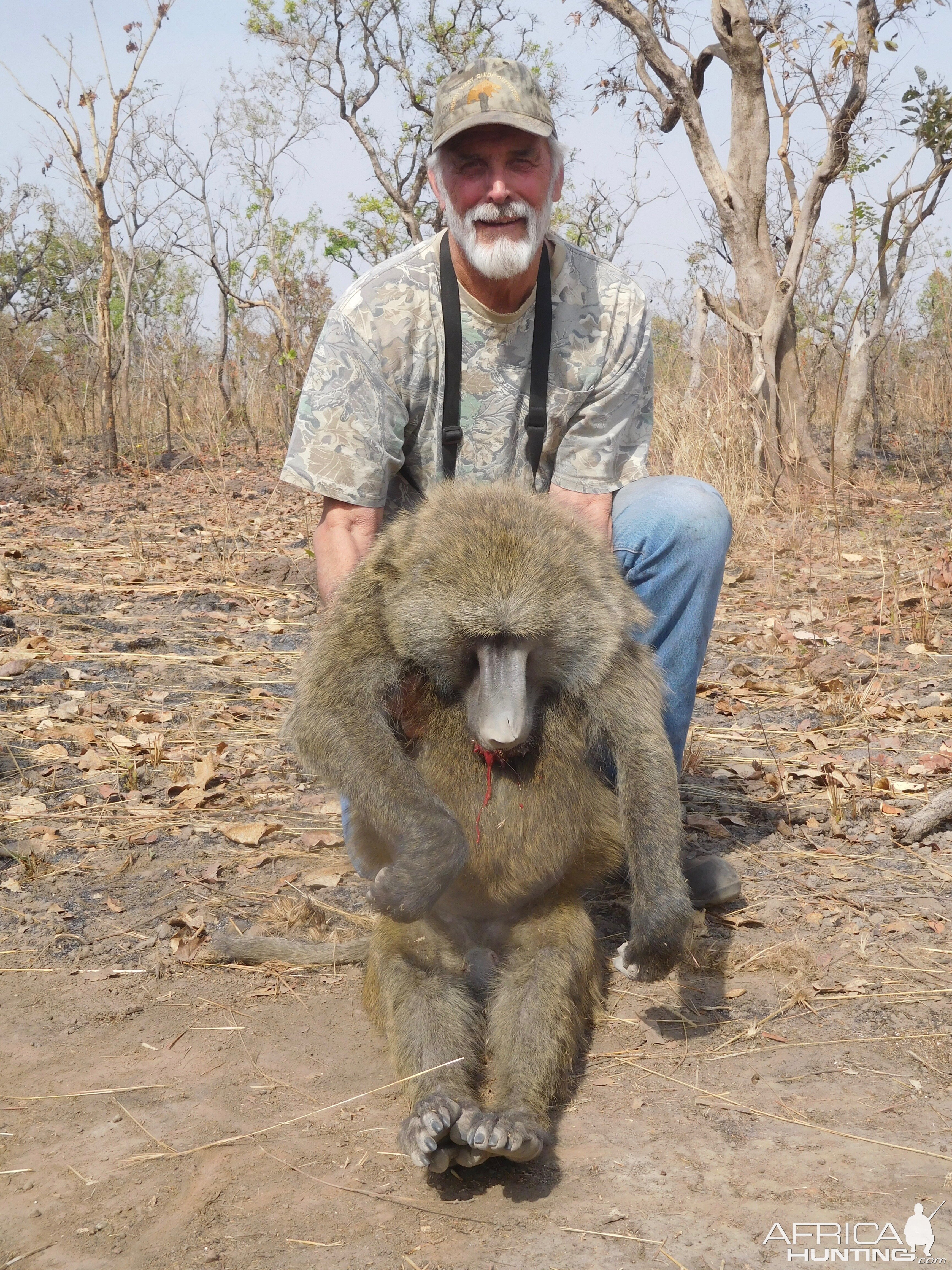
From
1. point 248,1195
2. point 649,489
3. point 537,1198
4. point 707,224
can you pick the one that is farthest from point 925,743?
point 707,224

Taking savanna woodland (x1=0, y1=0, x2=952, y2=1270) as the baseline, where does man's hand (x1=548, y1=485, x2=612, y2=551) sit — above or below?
above

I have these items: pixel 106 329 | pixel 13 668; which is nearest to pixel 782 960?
pixel 13 668

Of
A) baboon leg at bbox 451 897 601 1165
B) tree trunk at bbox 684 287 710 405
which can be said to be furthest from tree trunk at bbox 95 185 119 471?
Result: baboon leg at bbox 451 897 601 1165

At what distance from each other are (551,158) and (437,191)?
0.38 metres

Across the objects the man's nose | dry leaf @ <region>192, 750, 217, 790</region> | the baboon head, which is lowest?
dry leaf @ <region>192, 750, 217, 790</region>

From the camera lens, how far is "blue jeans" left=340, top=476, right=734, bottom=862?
3.06 m

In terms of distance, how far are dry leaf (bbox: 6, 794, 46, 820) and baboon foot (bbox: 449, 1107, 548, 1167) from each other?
213 centimetres

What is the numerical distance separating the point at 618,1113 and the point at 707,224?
10073 millimetres

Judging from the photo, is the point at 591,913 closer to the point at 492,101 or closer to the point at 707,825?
the point at 707,825

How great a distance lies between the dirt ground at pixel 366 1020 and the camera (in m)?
1.85

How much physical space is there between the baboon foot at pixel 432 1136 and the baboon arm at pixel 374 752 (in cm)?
41

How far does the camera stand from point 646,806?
8.01 ft
